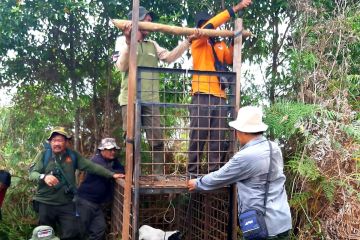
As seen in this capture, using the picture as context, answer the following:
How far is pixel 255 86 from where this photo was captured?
20.2ft

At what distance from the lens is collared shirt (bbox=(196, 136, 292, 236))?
376 centimetres

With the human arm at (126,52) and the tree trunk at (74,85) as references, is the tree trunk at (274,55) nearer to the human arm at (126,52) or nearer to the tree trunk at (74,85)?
the human arm at (126,52)

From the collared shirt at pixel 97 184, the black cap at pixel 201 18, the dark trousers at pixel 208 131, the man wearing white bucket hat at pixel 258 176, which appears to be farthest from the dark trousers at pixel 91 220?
the black cap at pixel 201 18

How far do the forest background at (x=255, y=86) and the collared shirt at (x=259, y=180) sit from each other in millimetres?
1119

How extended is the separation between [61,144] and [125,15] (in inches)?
80.0

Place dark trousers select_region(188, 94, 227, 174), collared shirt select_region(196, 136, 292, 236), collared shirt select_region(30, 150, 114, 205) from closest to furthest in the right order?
collared shirt select_region(196, 136, 292, 236)
dark trousers select_region(188, 94, 227, 174)
collared shirt select_region(30, 150, 114, 205)

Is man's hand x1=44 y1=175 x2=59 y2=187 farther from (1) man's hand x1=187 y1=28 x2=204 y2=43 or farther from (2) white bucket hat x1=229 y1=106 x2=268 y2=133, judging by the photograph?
(2) white bucket hat x1=229 y1=106 x2=268 y2=133

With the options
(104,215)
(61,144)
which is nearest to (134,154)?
(61,144)

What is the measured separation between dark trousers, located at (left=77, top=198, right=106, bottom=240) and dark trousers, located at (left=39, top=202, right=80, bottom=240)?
0.36 ft

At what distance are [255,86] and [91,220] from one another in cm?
296

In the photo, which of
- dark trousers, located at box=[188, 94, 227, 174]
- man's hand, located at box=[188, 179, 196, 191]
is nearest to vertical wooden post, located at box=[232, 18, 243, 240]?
dark trousers, located at box=[188, 94, 227, 174]

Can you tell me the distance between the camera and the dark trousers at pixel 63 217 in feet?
18.5

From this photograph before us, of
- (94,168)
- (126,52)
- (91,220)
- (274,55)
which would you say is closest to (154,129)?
(126,52)

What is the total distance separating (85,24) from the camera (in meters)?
6.37
